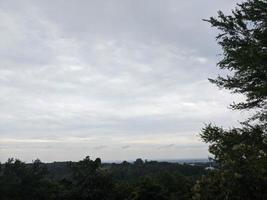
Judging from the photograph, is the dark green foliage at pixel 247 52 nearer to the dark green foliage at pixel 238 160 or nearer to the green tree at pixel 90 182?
the dark green foliage at pixel 238 160

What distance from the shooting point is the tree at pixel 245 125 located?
18141mm

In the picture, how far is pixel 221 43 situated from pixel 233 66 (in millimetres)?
1338

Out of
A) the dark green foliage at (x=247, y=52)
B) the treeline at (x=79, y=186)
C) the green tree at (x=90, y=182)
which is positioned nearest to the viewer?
the dark green foliage at (x=247, y=52)

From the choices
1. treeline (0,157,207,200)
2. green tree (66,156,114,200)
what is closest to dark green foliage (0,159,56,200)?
treeline (0,157,207,200)

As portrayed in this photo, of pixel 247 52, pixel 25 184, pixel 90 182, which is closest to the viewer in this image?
pixel 247 52

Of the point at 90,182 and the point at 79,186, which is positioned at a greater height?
the point at 90,182

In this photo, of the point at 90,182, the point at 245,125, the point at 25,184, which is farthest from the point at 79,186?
the point at 245,125

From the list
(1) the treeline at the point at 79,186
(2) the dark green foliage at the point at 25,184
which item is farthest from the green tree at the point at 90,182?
(2) the dark green foliage at the point at 25,184

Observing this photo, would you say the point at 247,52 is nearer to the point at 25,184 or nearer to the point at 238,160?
the point at 238,160

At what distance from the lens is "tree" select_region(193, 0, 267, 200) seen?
1814 cm

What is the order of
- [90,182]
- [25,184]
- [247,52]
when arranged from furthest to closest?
[25,184]
[90,182]
[247,52]

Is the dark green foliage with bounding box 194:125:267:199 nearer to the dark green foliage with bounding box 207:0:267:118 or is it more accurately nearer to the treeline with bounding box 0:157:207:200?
the dark green foliage with bounding box 207:0:267:118

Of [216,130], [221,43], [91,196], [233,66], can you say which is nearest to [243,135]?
[216,130]

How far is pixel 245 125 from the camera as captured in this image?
19906 mm
